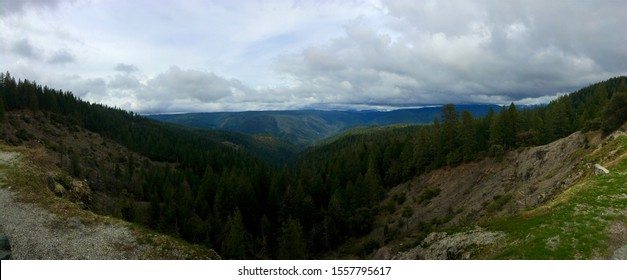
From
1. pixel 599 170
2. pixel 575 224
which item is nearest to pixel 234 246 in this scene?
pixel 575 224

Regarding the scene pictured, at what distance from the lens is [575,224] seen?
2562 cm

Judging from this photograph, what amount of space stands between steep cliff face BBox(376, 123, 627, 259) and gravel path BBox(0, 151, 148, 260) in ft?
98.4

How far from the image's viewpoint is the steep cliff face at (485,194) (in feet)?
123

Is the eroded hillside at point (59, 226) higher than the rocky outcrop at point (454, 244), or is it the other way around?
the eroded hillside at point (59, 226)

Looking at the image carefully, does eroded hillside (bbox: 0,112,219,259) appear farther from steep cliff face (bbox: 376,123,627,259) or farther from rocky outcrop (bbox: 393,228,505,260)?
steep cliff face (bbox: 376,123,627,259)

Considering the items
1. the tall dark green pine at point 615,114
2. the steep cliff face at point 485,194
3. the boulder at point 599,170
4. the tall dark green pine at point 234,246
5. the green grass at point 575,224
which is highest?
the tall dark green pine at point 615,114

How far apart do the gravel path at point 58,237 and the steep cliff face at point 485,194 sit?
30.0 metres

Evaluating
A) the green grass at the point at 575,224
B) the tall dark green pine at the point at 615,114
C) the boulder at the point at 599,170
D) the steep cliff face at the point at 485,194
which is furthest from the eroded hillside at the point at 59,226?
the tall dark green pine at the point at 615,114

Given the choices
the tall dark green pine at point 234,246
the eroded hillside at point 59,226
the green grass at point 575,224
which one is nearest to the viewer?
the green grass at point 575,224

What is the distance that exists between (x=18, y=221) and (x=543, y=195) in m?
59.3

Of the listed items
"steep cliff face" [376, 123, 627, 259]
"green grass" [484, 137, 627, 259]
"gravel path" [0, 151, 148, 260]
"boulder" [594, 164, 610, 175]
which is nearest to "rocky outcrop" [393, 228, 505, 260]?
"steep cliff face" [376, 123, 627, 259]

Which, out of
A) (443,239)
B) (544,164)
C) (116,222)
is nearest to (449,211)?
(544,164)

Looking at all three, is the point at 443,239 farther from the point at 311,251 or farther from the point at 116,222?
the point at 311,251

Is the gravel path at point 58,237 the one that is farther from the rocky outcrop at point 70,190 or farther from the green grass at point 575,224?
the green grass at point 575,224
